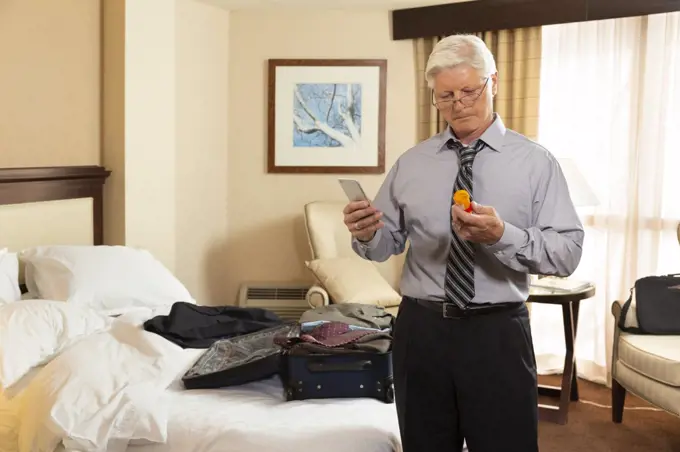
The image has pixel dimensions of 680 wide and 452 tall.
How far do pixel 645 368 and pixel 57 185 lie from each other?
9.34 ft

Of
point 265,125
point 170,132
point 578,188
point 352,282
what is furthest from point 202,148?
point 578,188

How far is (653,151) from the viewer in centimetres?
408

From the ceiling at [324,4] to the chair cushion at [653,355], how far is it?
2.29 m

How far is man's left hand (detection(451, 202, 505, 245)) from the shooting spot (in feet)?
5.30

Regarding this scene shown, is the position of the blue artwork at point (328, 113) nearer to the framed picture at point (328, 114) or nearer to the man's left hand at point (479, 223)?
the framed picture at point (328, 114)

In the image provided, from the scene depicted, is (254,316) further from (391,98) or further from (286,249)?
(391,98)

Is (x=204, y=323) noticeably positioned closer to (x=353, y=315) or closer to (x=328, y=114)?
(x=353, y=315)

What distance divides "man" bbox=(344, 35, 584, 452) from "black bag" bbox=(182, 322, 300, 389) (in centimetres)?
64

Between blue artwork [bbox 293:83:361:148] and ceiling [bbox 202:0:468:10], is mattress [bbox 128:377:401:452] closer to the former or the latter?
blue artwork [bbox 293:83:361:148]

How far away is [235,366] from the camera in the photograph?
236 cm

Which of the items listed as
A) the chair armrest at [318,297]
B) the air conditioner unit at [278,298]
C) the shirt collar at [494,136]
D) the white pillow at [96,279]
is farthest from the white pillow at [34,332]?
the air conditioner unit at [278,298]

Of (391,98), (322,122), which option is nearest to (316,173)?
(322,122)

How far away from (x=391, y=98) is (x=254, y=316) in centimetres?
219

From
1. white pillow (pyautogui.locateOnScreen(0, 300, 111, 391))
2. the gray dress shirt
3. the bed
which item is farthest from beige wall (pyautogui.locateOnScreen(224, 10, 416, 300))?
the gray dress shirt
